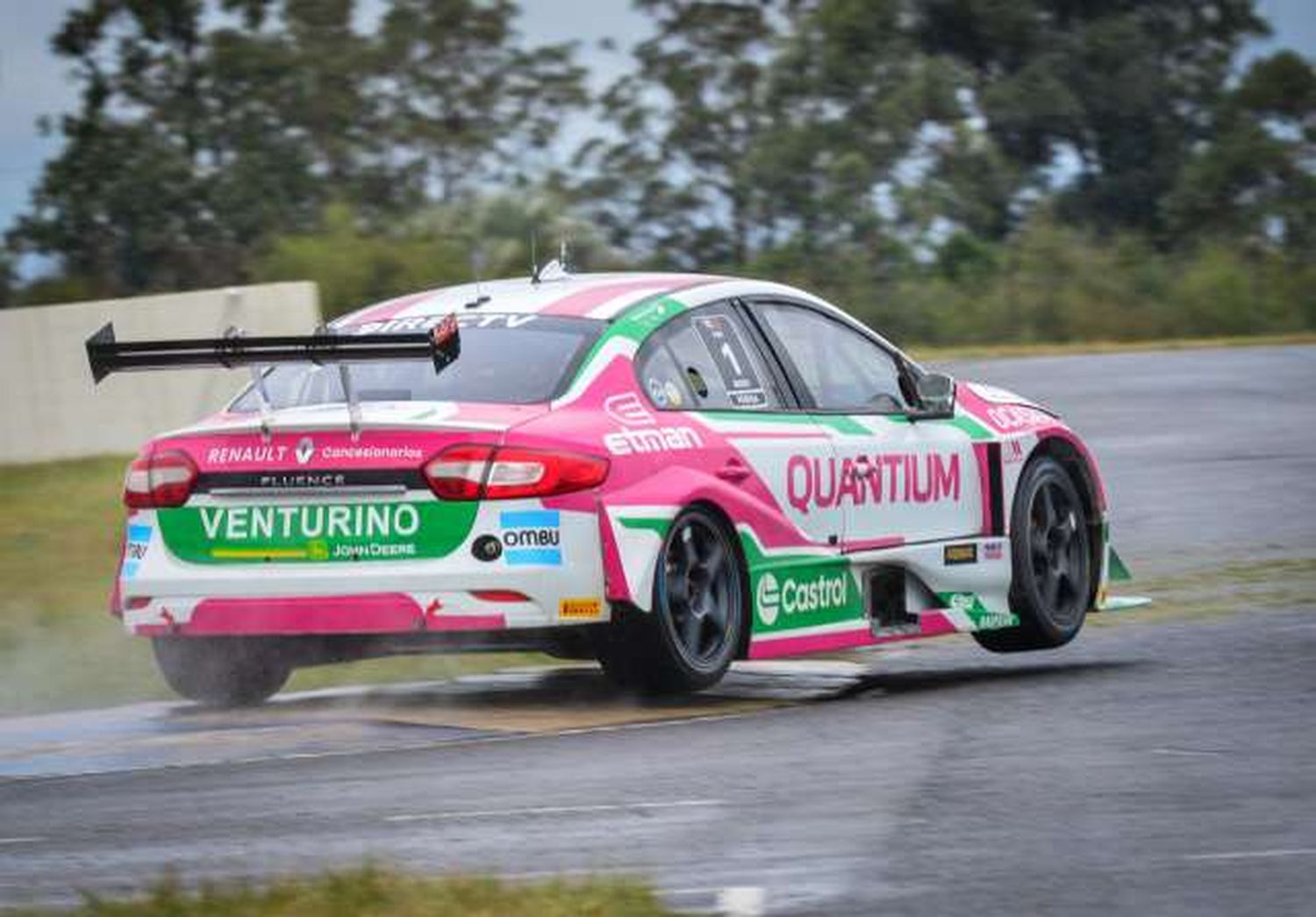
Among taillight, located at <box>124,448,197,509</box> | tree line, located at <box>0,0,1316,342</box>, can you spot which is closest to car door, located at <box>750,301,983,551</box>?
taillight, located at <box>124,448,197,509</box>

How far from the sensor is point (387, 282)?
32250 mm

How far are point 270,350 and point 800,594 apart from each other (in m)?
2.12

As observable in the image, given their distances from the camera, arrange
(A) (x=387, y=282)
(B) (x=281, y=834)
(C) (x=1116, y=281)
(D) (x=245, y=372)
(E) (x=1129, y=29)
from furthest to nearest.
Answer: (E) (x=1129, y=29) → (C) (x=1116, y=281) → (A) (x=387, y=282) → (D) (x=245, y=372) → (B) (x=281, y=834)

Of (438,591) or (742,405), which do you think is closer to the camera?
(438,591)

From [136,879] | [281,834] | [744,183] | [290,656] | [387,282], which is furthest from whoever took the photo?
[744,183]

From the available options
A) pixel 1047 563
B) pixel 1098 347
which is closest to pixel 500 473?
pixel 1047 563

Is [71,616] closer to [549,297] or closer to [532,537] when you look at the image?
[549,297]

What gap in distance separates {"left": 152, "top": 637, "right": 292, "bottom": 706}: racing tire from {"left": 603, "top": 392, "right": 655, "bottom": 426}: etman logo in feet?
4.70

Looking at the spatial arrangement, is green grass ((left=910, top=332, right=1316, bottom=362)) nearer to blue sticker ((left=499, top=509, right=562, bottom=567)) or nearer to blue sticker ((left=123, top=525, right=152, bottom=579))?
blue sticker ((left=123, top=525, right=152, bottom=579))

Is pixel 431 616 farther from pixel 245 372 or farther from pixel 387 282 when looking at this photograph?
pixel 387 282

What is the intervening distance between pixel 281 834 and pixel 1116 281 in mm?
37444

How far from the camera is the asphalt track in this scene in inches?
235

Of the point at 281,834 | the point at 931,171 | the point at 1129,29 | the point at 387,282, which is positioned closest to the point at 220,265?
the point at 387,282

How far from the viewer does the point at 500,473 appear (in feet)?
28.8
